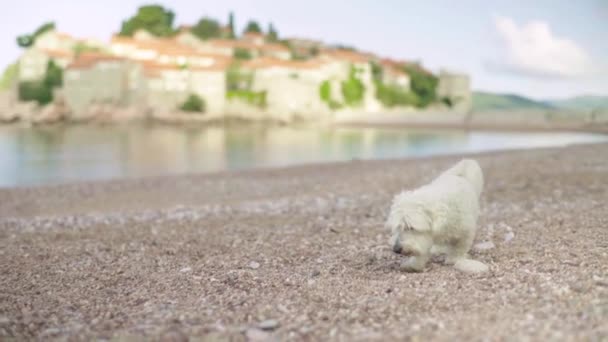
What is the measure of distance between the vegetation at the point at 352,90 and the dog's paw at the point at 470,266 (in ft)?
293

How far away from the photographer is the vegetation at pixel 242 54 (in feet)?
315

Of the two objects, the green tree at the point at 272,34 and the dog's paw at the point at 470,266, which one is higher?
the green tree at the point at 272,34

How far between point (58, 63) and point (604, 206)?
315 feet

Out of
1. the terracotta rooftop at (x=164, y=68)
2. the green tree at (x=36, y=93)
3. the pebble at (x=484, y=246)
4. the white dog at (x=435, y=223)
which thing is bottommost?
the pebble at (x=484, y=246)

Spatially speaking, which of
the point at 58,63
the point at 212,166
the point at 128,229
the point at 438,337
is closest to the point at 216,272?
the point at 438,337

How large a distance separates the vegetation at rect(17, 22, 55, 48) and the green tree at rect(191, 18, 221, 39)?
26876 millimetres

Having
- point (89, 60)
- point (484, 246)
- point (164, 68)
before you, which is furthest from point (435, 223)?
point (89, 60)

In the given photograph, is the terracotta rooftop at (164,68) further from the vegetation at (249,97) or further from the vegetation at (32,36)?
the vegetation at (32,36)

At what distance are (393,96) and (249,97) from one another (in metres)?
26.4

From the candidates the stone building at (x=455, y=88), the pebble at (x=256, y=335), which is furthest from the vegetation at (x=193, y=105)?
the pebble at (x=256, y=335)

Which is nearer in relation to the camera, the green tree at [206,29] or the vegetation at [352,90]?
the vegetation at [352,90]

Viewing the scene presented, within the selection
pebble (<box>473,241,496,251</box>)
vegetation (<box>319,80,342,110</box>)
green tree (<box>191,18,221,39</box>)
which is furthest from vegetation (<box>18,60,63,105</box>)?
pebble (<box>473,241,496,251</box>)

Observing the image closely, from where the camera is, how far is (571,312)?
11.4 feet

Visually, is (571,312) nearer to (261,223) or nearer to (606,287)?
(606,287)
